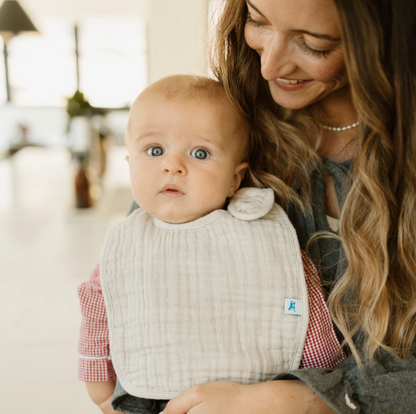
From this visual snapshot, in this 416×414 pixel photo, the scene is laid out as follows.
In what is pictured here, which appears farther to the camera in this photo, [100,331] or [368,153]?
[100,331]

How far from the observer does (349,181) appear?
A: 1.02 meters

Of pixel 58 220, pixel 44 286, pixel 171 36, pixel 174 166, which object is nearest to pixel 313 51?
pixel 174 166

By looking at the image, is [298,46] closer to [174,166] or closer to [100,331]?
[174,166]

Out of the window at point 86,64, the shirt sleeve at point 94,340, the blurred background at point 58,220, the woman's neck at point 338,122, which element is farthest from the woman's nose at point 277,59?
the window at point 86,64

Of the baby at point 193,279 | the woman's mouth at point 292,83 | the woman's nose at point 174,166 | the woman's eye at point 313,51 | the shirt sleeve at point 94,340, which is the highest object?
the woman's eye at point 313,51

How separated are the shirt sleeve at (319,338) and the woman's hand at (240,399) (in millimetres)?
88

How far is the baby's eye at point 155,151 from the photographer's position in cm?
100

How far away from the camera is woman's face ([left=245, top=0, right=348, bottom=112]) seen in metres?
0.87

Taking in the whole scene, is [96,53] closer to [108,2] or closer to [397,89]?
[108,2]

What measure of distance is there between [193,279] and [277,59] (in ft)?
1.56

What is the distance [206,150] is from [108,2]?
11.2 m

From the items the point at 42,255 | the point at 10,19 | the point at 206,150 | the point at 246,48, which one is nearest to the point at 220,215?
the point at 206,150

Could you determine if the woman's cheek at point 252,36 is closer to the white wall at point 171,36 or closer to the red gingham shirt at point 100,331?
the red gingham shirt at point 100,331

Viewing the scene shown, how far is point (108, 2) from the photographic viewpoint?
36.0 ft
